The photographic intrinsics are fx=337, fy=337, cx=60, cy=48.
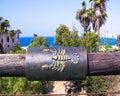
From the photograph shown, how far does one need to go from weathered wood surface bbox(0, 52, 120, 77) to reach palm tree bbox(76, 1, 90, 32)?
3640 centimetres

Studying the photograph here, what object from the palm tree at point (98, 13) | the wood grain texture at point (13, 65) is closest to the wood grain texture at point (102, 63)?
the wood grain texture at point (13, 65)

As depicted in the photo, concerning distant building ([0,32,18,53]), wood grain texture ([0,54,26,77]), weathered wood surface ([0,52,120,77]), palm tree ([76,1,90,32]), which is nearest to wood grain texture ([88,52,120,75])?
weathered wood surface ([0,52,120,77])

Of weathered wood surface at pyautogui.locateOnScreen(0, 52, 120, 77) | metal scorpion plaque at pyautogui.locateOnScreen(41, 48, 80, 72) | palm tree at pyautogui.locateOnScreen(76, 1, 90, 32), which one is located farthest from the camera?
palm tree at pyautogui.locateOnScreen(76, 1, 90, 32)

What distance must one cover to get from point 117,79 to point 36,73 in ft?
63.9

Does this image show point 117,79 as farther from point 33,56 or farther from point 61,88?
point 33,56

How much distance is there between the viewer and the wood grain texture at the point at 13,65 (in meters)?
2.38

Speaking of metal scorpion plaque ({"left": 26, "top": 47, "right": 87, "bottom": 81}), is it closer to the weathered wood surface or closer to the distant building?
the weathered wood surface

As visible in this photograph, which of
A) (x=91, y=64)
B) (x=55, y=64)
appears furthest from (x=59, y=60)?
(x=91, y=64)

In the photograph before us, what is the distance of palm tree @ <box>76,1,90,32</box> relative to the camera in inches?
1528

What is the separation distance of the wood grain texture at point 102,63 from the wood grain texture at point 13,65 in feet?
1.57

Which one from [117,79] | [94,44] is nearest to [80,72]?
[117,79]

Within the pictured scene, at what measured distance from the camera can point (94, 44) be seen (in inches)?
1083

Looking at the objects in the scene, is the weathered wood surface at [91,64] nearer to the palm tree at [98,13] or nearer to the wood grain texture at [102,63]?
the wood grain texture at [102,63]

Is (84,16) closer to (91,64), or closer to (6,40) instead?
(6,40)
